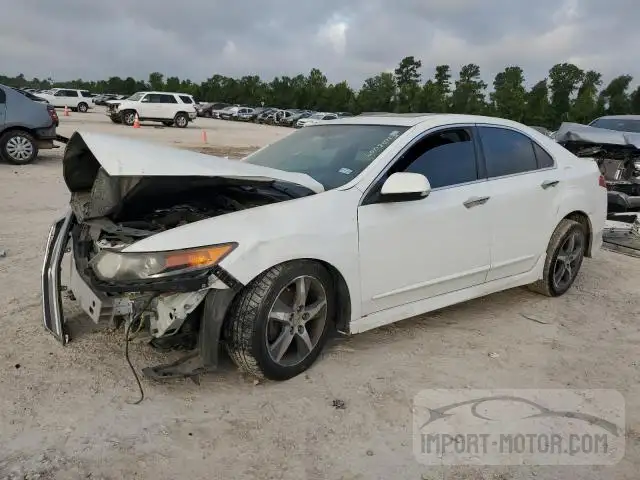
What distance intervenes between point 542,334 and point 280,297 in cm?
216

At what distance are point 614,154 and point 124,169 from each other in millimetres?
8873

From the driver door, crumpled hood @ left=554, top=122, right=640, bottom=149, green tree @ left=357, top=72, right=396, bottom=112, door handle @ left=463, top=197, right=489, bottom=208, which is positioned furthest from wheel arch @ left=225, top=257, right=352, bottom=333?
green tree @ left=357, top=72, right=396, bottom=112

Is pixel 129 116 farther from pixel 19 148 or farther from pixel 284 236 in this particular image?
pixel 284 236

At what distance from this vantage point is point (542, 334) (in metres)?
4.29

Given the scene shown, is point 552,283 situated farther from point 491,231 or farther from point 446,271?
point 446,271

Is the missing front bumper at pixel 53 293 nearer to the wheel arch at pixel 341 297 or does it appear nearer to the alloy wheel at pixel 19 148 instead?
the wheel arch at pixel 341 297

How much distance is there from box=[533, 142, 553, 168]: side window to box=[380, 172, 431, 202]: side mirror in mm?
1727

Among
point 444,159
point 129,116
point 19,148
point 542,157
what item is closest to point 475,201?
point 444,159

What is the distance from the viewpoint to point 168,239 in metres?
3.00

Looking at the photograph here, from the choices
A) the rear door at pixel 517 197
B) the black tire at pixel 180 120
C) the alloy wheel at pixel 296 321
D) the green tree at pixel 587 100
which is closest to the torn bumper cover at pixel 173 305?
the alloy wheel at pixel 296 321

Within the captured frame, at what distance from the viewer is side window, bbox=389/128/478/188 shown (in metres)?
3.88

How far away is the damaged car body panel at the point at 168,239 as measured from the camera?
2.99 metres

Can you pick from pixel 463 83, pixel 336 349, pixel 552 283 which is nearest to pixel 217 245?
pixel 336 349

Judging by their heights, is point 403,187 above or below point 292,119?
below
